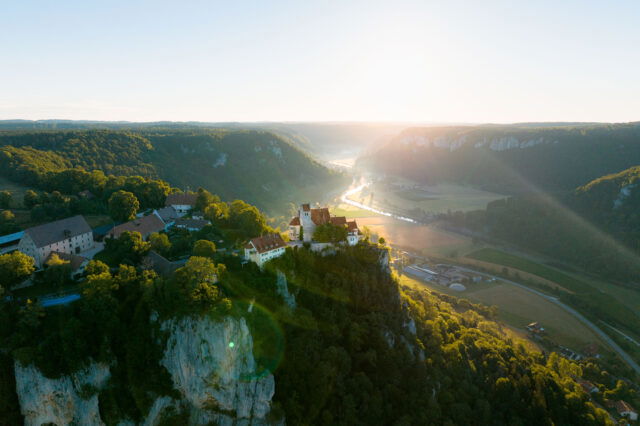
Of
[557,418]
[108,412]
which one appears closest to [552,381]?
[557,418]

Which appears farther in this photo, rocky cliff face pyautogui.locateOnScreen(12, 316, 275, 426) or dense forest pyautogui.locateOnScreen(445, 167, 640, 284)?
dense forest pyautogui.locateOnScreen(445, 167, 640, 284)

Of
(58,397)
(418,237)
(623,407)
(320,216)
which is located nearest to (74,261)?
(58,397)

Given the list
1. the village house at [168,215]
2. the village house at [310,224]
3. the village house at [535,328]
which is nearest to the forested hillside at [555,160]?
the village house at [535,328]

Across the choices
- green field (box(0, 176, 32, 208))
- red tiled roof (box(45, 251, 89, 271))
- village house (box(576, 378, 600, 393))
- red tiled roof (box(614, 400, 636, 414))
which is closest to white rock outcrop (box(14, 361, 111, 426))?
red tiled roof (box(45, 251, 89, 271))

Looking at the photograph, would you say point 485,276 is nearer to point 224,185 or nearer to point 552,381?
point 552,381

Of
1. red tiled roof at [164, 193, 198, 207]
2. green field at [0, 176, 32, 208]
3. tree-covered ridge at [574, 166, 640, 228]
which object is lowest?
tree-covered ridge at [574, 166, 640, 228]

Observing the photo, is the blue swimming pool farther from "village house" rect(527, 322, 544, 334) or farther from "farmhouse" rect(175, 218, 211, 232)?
"village house" rect(527, 322, 544, 334)

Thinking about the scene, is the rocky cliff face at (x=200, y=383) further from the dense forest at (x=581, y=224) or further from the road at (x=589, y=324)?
the dense forest at (x=581, y=224)

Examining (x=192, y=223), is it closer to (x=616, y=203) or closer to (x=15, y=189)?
(x=15, y=189)
